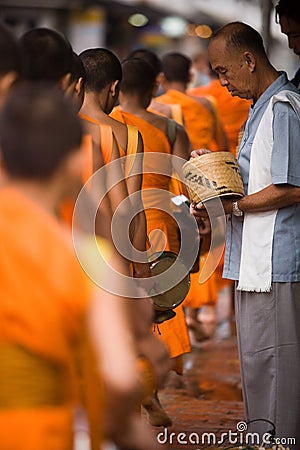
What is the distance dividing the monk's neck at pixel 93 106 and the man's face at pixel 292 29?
98 cm

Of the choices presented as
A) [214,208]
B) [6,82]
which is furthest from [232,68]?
[6,82]

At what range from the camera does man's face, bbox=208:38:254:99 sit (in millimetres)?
4715

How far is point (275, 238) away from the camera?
465cm

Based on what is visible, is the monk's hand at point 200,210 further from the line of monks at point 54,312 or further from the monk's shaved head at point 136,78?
the monk's shaved head at point 136,78

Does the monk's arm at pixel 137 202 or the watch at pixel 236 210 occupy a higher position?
the watch at pixel 236 210

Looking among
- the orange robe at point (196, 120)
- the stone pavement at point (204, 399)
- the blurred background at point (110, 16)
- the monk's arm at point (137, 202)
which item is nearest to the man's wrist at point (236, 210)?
the monk's arm at point (137, 202)

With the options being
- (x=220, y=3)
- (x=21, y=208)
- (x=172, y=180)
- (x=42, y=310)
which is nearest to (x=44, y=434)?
(x=42, y=310)

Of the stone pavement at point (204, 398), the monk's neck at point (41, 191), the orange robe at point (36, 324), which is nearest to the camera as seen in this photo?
the orange robe at point (36, 324)

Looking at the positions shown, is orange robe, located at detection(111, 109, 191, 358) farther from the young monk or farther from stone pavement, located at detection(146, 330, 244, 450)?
the young monk

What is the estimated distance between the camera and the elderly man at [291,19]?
513 centimetres

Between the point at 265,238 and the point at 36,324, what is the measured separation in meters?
2.16

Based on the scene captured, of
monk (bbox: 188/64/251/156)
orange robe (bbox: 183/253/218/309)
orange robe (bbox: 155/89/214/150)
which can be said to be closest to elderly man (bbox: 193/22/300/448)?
orange robe (bbox: 183/253/218/309)

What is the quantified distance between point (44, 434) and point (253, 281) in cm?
207

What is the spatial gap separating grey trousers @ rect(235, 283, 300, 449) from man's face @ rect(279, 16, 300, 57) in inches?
50.6
